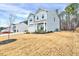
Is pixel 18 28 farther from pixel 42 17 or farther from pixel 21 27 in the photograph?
pixel 42 17

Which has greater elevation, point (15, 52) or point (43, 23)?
point (43, 23)

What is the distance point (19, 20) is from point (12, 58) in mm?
425

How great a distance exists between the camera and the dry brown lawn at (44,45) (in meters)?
2.29

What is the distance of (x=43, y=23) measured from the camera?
2.32 metres

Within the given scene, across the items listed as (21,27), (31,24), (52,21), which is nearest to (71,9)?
(52,21)

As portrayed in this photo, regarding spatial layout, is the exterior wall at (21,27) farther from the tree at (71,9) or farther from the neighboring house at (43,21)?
the tree at (71,9)

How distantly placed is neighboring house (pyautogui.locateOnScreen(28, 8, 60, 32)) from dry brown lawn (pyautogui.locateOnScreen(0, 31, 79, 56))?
0.07 m

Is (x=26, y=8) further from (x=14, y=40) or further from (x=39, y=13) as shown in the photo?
(x=14, y=40)

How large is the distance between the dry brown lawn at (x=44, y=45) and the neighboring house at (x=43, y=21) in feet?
0.22

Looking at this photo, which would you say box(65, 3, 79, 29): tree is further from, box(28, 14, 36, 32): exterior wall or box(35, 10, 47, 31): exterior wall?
box(28, 14, 36, 32): exterior wall

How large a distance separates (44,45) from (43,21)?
0.26 meters

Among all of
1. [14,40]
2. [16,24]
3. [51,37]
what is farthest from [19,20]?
[51,37]

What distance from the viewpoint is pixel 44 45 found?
7.60 feet

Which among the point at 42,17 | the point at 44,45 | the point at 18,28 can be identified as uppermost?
the point at 42,17
